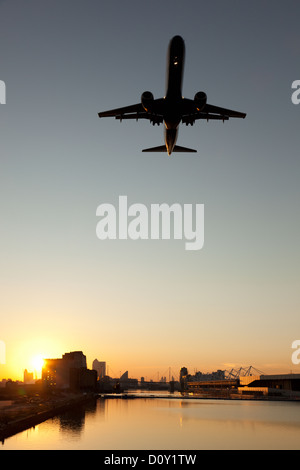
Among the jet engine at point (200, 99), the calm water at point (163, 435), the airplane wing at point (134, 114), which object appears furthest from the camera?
the calm water at point (163, 435)

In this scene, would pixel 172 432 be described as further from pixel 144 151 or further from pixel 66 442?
pixel 144 151

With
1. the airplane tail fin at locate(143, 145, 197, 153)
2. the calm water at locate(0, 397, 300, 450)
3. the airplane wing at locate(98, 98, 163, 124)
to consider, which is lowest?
the calm water at locate(0, 397, 300, 450)

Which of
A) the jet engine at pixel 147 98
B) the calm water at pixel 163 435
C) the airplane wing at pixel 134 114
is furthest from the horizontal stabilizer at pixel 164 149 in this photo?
the calm water at pixel 163 435

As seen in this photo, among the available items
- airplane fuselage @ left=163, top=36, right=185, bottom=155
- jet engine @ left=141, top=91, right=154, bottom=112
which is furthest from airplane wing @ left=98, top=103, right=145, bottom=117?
jet engine @ left=141, top=91, right=154, bottom=112

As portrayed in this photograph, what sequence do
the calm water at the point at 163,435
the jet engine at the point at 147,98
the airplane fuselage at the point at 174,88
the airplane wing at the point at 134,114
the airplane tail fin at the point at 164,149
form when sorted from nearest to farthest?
the airplane fuselage at the point at 174,88, the jet engine at the point at 147,98, the airplane wing at the point at 134,114, the airplane tail fin at the point at 164,149, the calm water at the point at 163,435

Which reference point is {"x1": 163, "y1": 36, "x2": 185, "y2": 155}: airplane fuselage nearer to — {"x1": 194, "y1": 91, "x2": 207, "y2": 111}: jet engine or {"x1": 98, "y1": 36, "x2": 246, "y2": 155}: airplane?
{"x1": 98, "y1": 36, "x2": 246, "y2": 155}: airplane

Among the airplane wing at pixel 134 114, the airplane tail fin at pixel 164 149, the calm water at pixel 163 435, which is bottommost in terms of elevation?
the calm water at pixel 163 435

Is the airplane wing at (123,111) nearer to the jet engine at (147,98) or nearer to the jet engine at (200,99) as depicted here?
the jet engine at (147,98)
